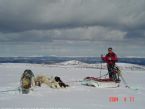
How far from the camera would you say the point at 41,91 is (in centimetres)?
1911

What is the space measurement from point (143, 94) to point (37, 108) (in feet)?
23.9

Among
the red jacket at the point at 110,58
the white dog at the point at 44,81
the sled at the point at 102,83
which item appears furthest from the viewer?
the red jacket at the point at 110,58

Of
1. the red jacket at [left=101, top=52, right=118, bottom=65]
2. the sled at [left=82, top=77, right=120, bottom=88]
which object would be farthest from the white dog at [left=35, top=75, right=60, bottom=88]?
the red jacket at [left=101, top=52, right=118, bottom=65]

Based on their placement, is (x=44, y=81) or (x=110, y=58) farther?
(x=110, y=58)

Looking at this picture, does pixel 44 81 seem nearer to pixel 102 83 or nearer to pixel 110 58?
pixel 102 83

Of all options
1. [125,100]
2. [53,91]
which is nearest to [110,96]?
[125,100]

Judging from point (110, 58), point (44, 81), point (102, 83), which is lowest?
point (102, 83)

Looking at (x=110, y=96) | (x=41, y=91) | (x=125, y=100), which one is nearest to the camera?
(x=125, y=100)

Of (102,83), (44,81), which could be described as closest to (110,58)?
(102,83)

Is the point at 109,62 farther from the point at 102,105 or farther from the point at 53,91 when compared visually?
the point at 102,105

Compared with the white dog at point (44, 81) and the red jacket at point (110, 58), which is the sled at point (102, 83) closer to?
the red jacket at point (110, 58)

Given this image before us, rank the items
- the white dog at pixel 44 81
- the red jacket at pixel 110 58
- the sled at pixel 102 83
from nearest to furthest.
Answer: the white dog at pixel 44 81, the sled at pixel 102 83, the red jacket at pixel 110 58

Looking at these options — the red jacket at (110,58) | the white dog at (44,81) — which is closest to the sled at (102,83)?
the red jacket at (110,58)

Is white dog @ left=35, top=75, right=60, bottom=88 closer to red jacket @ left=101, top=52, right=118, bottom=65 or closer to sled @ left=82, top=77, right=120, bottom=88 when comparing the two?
sled @ left=82, top=77, right=120, bottom=88
